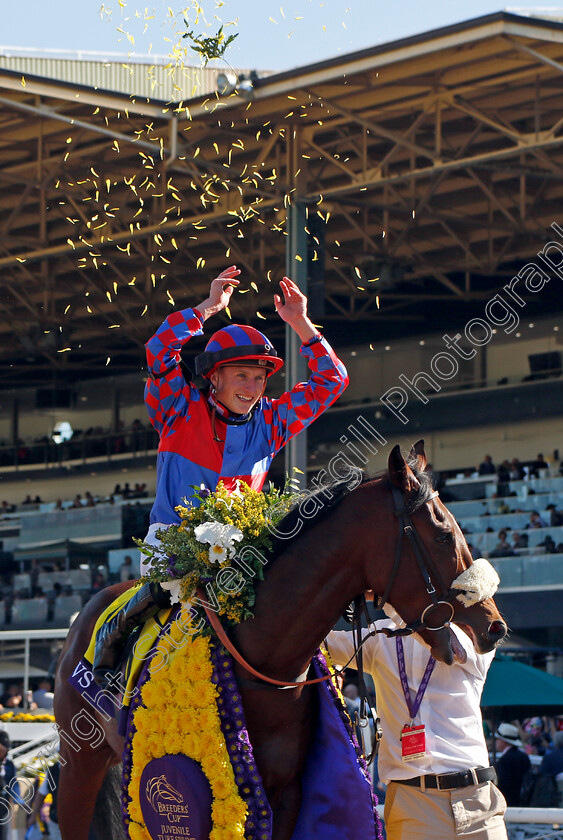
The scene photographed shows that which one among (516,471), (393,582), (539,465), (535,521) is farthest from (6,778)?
(539,465)

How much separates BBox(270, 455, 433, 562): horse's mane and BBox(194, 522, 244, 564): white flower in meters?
0.11

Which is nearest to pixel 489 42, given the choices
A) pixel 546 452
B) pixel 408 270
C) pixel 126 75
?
pixel 126 75

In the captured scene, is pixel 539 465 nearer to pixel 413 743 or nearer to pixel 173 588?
pixel 413 743

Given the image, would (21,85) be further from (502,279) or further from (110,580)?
(502,279)

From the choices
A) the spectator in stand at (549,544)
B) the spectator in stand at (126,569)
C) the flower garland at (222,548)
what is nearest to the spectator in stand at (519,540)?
the spectator in stand at (549,544)

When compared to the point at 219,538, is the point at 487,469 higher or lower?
higher

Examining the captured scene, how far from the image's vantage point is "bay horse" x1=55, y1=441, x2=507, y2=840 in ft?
8.83

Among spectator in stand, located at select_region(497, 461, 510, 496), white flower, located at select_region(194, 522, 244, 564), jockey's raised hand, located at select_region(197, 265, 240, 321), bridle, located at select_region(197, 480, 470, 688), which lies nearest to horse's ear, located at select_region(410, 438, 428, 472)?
bridle, located at select_region(197, 480, 470, 688)

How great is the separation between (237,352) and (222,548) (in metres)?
0.72

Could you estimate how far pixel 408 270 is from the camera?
64.2 ft

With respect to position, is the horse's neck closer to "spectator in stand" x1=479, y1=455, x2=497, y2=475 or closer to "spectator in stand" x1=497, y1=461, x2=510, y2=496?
"spectator in stand" x1=497, y1=461, x2=510, y2=496

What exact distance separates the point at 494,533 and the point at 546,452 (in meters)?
7.01

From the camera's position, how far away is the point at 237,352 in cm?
328

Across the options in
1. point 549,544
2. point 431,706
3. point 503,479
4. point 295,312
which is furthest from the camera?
point 503,479
